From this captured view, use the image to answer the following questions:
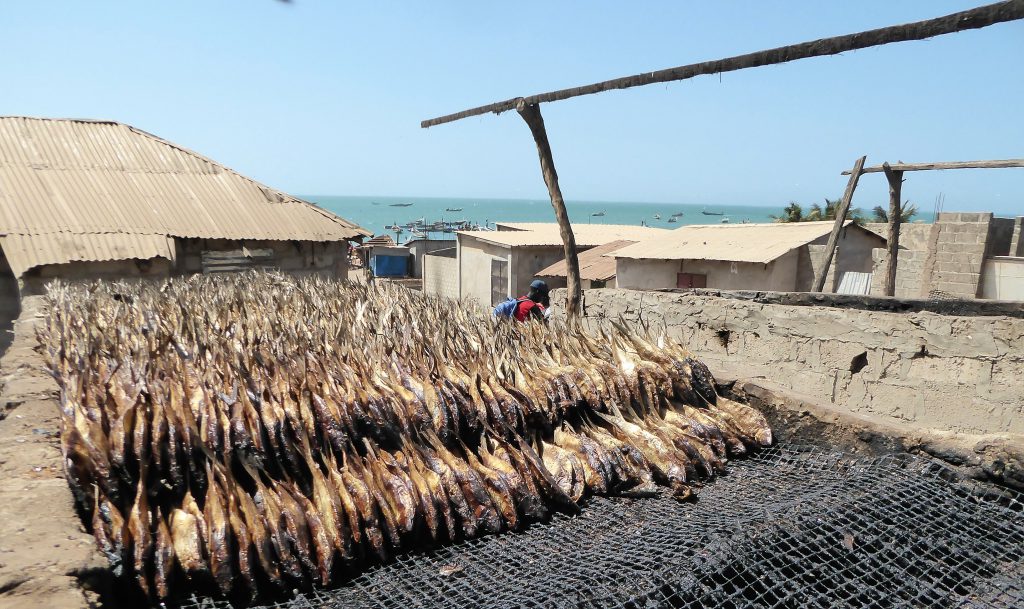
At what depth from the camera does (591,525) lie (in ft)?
10.5

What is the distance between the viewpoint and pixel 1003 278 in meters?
11.8

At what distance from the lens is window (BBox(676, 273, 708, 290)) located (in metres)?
14.9

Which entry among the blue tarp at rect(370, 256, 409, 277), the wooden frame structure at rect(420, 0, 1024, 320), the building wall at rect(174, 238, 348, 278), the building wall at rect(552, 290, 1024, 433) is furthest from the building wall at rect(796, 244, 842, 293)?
the blue tarp at rect(370, 256, 409, 277)

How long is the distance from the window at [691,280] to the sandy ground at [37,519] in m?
13.3

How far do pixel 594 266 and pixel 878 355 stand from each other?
43.9ft

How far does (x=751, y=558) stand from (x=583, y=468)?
99cm

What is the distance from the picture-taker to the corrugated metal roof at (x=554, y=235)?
20922 millimetres

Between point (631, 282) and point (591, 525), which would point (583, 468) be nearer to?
point (591, 525)

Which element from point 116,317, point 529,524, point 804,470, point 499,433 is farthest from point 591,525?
point 116,317

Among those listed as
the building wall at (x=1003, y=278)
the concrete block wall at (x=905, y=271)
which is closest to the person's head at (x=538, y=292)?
the concrete block wall at (x=905, y=271)

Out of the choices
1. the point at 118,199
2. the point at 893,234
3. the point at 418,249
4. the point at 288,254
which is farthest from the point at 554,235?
the point at 118,199

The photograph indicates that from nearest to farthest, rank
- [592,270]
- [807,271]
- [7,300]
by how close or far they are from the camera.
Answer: [7,300], [807,271], [592,270]

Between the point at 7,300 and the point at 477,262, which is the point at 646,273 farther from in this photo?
the point at 7,300

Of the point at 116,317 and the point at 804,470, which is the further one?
the point at 116,317
